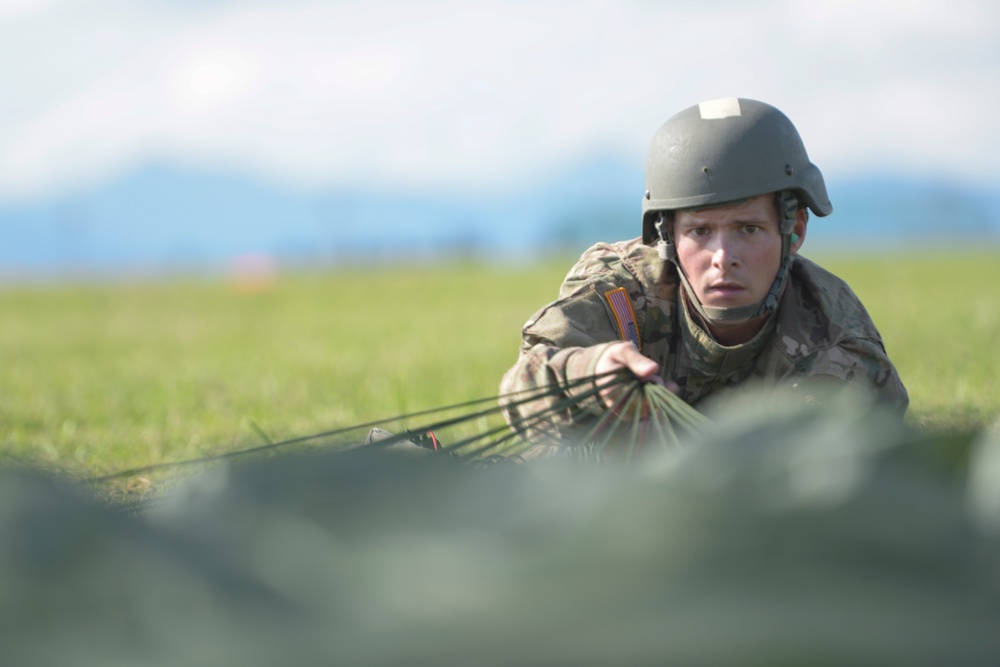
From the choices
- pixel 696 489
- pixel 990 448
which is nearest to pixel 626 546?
pixel 696 489

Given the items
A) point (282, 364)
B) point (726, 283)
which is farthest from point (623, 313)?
point (282, 364)

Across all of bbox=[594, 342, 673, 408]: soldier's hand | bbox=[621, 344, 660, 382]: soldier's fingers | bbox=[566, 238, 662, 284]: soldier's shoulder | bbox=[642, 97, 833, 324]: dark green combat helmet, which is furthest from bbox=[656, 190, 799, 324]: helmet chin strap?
bbox=[621, 344, 660, 382]: soldier's fingers

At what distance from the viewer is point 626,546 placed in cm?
93

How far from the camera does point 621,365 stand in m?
2.38

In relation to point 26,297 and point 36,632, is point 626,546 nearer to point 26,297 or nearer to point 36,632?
point 36,632

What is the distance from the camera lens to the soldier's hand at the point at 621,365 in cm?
231

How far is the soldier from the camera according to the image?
3.21 meters

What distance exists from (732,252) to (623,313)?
363 mm

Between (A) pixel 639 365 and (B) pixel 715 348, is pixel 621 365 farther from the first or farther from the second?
(B) pixel 715 348

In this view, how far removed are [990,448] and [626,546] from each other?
0.42 m

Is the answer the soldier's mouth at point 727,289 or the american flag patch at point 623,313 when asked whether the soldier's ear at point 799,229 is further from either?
the american flag patch at point 623,313

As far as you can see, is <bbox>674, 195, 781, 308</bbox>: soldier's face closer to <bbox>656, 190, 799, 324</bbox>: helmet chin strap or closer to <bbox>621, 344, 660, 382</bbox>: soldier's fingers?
<bbox>656, 190, 799, 324</bbox>: helmet chin strap

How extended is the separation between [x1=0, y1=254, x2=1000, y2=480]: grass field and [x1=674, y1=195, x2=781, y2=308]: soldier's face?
1230mm

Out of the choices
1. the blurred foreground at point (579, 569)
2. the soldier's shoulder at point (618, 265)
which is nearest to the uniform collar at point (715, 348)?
the soldier's shoulder at point (618, 265)
